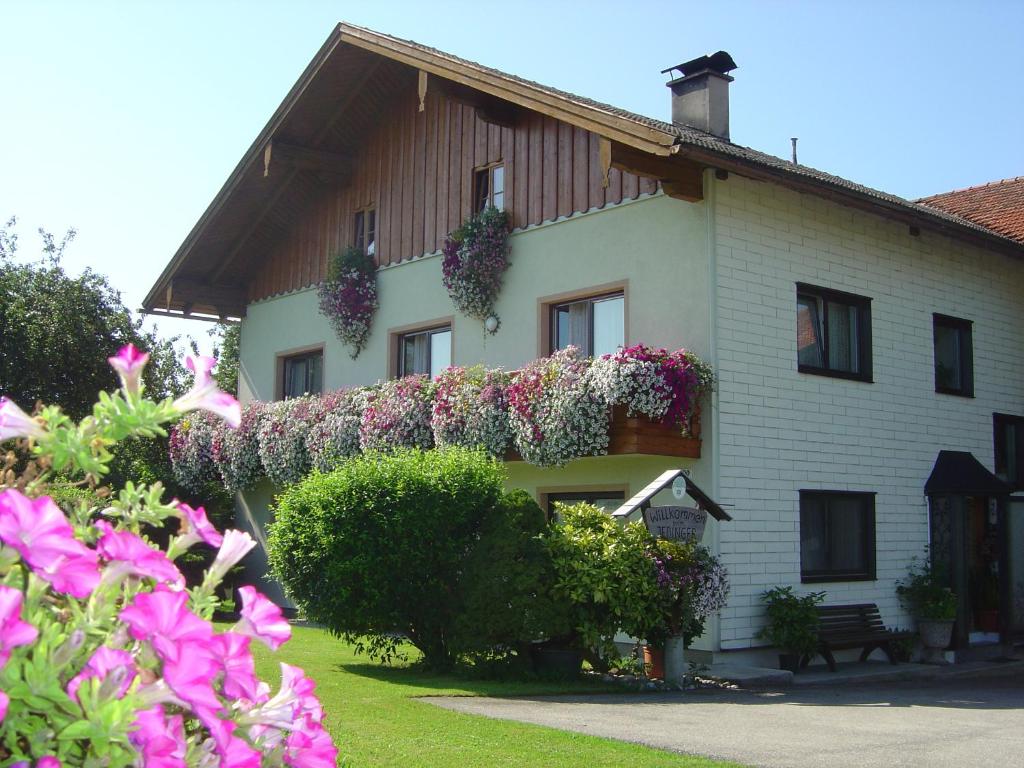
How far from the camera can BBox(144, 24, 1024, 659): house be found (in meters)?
14.7

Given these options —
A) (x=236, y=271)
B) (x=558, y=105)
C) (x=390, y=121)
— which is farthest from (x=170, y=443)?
(x=558, y=105)

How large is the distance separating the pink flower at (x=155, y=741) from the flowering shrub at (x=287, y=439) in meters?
16.9

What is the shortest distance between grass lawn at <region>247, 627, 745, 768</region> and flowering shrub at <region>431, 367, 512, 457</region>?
148 inches

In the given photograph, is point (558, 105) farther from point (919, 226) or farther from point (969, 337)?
point (969, 337)

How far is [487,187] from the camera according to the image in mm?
18047

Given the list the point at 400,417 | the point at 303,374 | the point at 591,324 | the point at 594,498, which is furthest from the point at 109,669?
the point at 303,374

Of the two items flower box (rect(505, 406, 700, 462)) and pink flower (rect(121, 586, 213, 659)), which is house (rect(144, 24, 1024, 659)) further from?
pink flower (rect(121, 586, 213, 659))

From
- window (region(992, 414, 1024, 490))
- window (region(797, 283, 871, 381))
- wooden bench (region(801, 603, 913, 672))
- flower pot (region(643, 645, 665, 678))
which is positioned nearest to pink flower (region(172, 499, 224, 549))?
flower pot (region(643, 645, 665, 678))

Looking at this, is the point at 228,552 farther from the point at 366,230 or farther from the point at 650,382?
the point at 366,230

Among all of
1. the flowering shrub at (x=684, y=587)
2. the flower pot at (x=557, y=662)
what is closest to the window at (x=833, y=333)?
the flowering shrub at (x=684, y=587)

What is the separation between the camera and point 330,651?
1486cm

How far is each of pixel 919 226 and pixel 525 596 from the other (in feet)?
28.3

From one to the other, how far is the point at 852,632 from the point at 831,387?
3255mm

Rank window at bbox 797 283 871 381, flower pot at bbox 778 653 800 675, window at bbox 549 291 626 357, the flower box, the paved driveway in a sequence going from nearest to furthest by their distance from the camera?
1. the paved driveway
2. the flower box
3. flower pot at bbox 778 653 800 675
4. window at bbox 549 291 626 357
5. window at bbox 797 283 871 381
